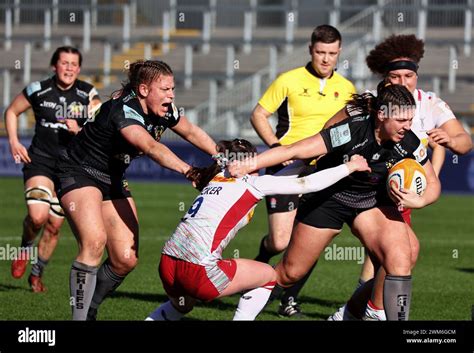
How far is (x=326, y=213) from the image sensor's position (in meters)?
8.36

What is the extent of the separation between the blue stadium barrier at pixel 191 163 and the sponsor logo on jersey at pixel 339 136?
14.8m

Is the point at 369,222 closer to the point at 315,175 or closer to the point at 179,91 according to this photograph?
the point at 315,175

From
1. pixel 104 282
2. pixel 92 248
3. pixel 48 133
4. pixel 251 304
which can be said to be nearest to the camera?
pixel 251 304

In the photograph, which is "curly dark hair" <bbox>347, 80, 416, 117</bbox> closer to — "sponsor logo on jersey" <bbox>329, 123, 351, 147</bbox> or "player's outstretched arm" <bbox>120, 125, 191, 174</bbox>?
"sponsor logo on jersey" <bbox>329, 123, 351, 147</bbox>

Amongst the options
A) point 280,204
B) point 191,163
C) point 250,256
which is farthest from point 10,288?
point 191,163

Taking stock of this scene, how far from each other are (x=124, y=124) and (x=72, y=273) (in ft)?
→ 3.88

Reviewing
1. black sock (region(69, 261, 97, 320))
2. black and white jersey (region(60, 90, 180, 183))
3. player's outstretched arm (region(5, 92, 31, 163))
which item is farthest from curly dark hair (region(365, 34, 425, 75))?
player's outstretched arm (region(5, 92, 31, 163))

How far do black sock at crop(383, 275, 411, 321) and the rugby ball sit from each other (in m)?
0.63

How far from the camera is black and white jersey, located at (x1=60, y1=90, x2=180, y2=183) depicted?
830cm

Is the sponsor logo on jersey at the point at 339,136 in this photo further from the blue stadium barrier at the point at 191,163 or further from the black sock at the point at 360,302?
the blue stadium barrier at the point at 191,163

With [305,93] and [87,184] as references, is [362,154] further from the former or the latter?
[305,93]

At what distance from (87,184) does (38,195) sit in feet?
9.80

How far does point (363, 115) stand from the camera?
8.09m
